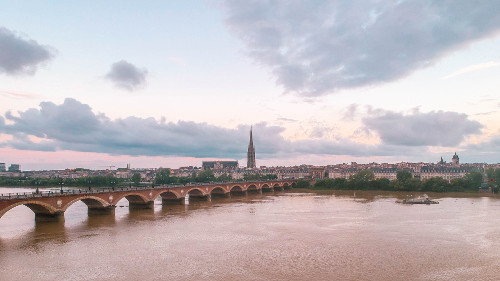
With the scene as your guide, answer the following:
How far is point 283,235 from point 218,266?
1142 centimetres

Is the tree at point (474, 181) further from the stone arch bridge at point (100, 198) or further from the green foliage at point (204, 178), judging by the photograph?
the green foliage at point (204, 178)

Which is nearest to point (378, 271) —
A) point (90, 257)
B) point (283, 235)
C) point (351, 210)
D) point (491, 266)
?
point (491, 266)

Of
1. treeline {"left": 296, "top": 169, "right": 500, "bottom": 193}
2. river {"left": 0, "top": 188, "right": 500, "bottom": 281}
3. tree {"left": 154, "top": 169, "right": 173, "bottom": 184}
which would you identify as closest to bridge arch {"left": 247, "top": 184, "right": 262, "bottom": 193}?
treeline {"left": 296, "top": 169, "right": 500, "bottom": 193}

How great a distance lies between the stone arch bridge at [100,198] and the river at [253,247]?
154 cm

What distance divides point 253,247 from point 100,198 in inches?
953

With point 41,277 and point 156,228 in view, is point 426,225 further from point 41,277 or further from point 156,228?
point 41,277

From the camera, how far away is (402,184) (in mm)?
94562

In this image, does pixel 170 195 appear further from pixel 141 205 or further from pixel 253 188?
pixel 253 188

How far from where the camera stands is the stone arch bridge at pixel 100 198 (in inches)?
1485

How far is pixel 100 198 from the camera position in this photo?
152 ft

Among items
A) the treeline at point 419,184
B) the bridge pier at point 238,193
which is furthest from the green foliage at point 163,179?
the treeline at point 419,184

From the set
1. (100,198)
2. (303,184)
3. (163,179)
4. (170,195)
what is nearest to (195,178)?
(163,179)

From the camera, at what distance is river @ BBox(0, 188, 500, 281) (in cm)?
2322

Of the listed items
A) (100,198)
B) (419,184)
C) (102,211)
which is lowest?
(419,184)
